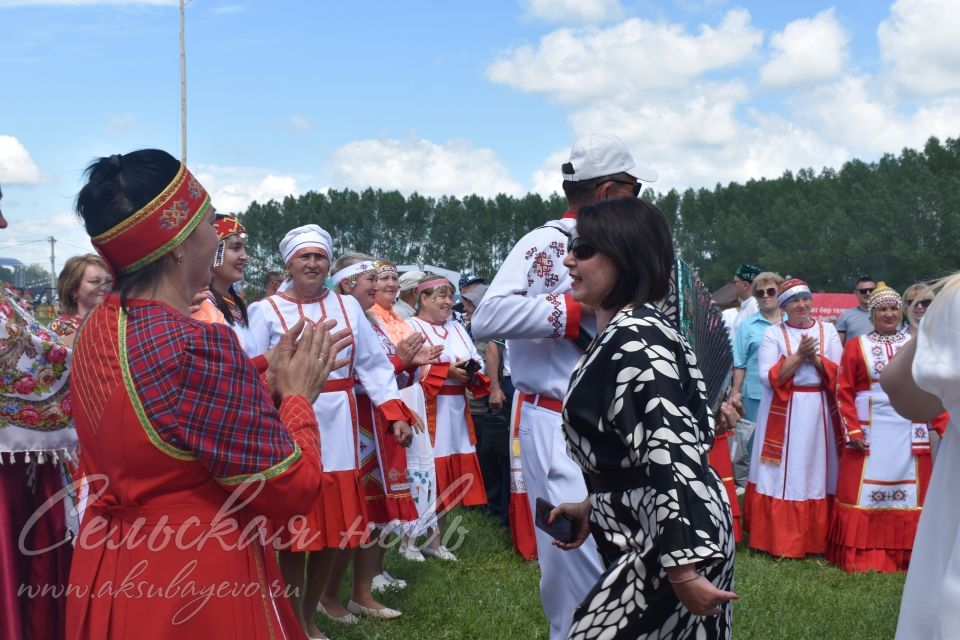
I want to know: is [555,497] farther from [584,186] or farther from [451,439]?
[451,439]

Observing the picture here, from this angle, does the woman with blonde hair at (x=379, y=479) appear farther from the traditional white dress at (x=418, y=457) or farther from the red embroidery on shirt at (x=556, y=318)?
the red embroidery on shirt at (x=556, y=318)

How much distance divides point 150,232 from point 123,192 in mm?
123

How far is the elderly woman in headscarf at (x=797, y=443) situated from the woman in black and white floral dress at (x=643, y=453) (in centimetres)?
486

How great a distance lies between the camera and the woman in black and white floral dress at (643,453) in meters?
2.27

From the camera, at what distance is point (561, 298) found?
335 cm

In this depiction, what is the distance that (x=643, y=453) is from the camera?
2.34m

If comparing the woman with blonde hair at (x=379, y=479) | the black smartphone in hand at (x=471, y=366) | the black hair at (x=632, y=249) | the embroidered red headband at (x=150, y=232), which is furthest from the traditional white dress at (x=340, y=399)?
the embroidered red headband at (x=150, y=232)

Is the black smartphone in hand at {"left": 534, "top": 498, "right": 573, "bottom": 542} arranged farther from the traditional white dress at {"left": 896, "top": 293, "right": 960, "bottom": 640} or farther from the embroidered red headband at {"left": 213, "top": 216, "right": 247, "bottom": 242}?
the embroidered red headband at {"left": 213, "top": 216, "right": 247, "bottom": 242}

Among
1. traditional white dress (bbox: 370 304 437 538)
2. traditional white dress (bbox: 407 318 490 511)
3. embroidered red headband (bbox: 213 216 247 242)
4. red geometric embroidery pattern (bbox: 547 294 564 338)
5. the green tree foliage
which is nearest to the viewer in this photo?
red geometric embroidery pattern (bbox: 547 294 564 338)

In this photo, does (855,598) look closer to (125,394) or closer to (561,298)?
(561,298)

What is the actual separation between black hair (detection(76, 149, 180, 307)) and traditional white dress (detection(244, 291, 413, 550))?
246cm

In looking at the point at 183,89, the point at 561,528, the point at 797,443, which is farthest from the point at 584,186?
the point at 183,89

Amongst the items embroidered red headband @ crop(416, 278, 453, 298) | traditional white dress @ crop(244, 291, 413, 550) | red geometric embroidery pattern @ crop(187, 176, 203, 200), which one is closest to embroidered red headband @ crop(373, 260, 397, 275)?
embroidered red headband @ crop(416, 278, 453, 298)

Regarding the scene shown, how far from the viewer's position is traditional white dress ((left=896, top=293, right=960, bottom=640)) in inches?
79.0
